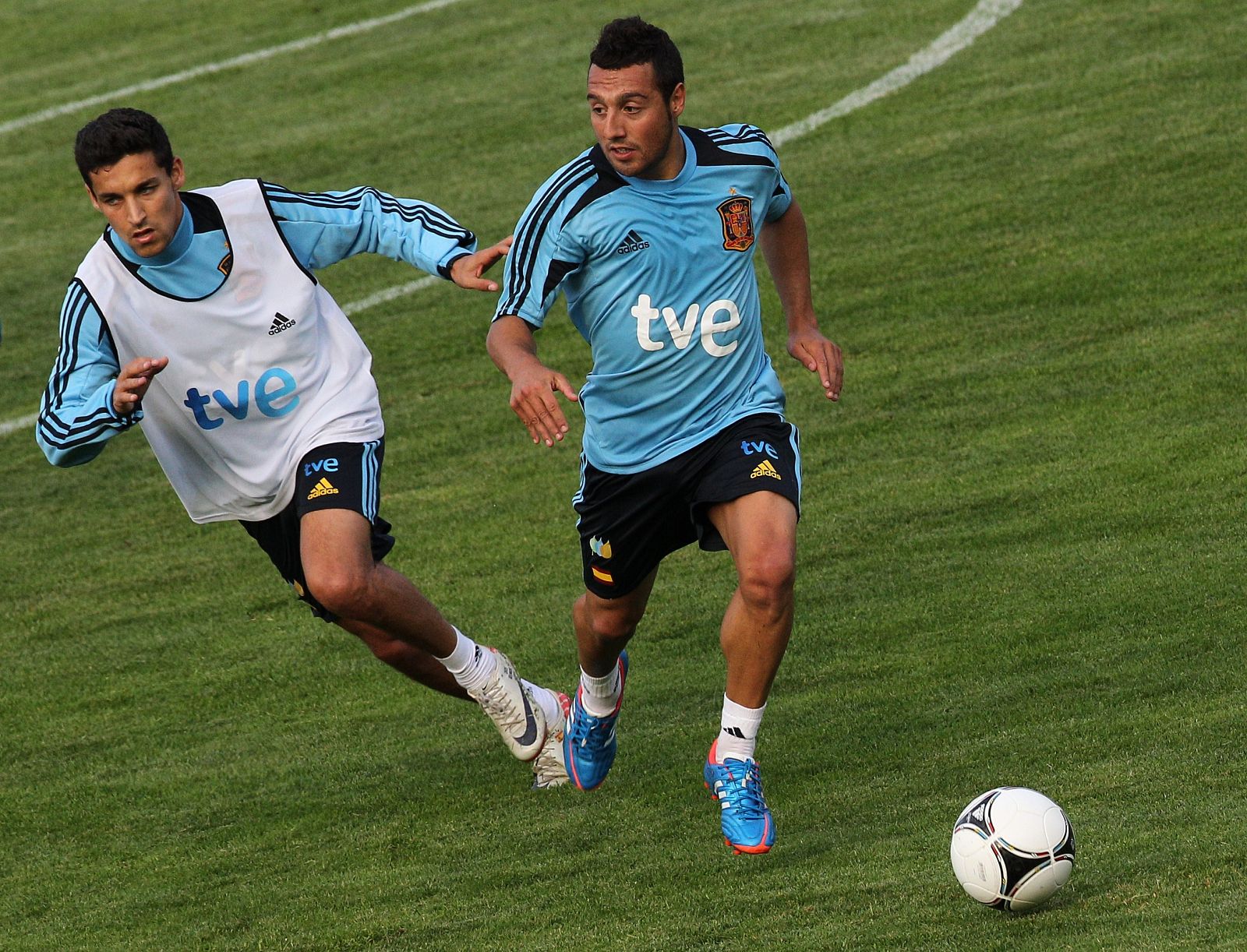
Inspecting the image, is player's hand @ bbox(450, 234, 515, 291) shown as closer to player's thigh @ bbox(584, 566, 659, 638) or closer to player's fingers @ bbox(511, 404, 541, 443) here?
player's fingers @ bbox(511, 404, 541, 443)

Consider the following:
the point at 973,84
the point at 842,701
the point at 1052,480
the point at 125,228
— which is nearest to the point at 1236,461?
the point at 1052,480

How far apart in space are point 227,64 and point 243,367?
12.0 m

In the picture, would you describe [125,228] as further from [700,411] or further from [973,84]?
[973,84]

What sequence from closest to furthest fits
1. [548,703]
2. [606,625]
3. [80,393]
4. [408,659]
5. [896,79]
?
[80,393]
[606,625]
[408,659]
[548,703]
[896,79]

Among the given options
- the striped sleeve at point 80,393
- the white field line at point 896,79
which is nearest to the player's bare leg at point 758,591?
the striped sleeve at point 80,393

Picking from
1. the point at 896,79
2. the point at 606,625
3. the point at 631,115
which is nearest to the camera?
the point at 631,115

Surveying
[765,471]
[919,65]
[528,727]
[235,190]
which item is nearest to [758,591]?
[765,471]

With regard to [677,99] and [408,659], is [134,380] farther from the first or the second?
[677,99]

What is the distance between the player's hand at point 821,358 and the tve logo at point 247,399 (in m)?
1.64

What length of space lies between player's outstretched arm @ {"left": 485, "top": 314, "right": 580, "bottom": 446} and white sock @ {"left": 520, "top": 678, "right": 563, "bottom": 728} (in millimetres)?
1465

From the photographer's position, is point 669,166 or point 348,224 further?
point 348,224

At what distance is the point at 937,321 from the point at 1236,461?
8.48ft

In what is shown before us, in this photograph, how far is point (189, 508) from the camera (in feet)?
20.7

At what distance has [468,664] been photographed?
20.4ft
